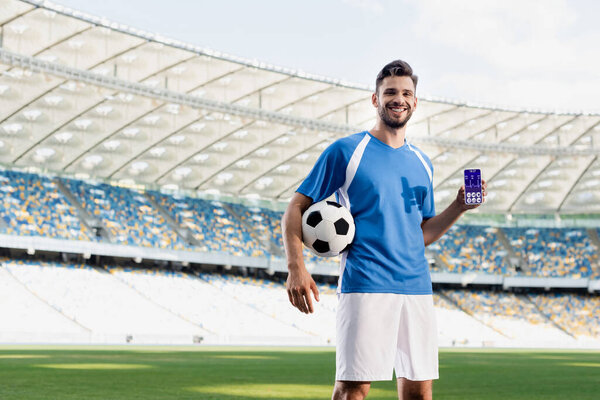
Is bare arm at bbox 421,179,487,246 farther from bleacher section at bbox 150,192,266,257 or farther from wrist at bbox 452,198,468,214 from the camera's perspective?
bleacher section at bbox 150,192,266,257

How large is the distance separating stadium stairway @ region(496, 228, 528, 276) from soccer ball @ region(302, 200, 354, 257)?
2203 inches

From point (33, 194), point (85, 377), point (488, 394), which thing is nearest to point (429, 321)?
point (488, 394)

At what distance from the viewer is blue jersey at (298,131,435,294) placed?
378 cm

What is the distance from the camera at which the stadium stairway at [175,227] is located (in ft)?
162

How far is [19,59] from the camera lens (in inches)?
1243

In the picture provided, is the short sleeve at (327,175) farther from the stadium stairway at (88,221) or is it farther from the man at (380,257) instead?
the stadium stairway at (88,221)

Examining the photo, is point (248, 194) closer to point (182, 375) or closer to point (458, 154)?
point (458, 154)

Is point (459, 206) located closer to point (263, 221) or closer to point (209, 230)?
point (209, 230)

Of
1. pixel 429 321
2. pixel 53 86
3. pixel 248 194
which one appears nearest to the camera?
pixel 429 321

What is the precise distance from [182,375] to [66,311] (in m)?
23.2

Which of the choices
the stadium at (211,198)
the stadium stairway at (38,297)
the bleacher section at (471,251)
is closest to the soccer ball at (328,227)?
the stadium at (211,198)

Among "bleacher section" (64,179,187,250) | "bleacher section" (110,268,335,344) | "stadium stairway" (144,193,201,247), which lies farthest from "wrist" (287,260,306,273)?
"stadium stairway" (144,193,201,247)

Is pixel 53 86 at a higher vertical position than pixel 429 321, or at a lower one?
higher

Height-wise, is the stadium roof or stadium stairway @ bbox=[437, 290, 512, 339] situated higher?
the stadium roof
